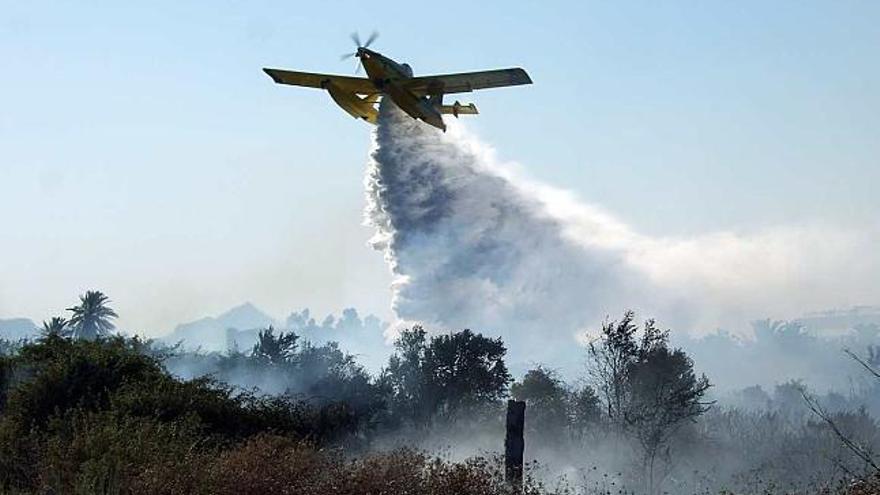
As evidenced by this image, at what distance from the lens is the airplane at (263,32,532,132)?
1497 inches

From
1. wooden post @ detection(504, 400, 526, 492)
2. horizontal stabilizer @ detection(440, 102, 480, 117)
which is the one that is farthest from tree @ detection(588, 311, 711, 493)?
wooden post @ detection(504, 400, 526, 492)

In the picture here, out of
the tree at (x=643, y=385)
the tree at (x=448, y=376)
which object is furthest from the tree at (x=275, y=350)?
the tree at (x=643, y=385)

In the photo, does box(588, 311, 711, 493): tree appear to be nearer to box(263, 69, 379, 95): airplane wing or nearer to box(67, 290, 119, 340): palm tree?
box(263, 69, 379, 95): airplane wing

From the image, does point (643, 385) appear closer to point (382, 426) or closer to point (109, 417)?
point (382, 426)

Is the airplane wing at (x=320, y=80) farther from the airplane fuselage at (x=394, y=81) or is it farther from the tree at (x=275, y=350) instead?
the tree at (x=275, y=350)

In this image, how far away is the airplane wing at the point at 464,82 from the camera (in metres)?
37.5

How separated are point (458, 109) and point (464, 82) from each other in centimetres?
403

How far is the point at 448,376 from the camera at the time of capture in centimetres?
6016

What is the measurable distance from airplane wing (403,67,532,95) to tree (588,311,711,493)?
11.4 m

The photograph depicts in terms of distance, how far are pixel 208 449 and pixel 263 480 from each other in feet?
17.0

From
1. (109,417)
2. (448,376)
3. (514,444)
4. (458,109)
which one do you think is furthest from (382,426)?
(514,444)

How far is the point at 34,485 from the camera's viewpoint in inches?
763

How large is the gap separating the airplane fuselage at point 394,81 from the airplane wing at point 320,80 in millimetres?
1035

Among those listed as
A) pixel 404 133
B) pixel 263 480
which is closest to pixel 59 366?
pixel 263 480
